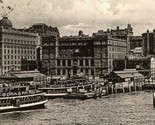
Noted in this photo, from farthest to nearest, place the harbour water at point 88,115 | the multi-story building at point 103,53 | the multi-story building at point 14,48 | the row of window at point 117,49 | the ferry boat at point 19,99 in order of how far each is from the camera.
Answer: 1. the row of window at point 117,49
2. the multi-story building at point 103,53
3. the multi-story building at point 14,48
4. the ferry boat at point 19,99
5. the harbour water at point 88,115

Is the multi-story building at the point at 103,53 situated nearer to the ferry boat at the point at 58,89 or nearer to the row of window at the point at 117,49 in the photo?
the row of window at the point at 117,49

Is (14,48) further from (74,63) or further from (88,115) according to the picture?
(88,115)

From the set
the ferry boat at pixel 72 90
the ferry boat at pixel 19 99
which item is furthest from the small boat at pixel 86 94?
the ferry boat at pixel 19 99

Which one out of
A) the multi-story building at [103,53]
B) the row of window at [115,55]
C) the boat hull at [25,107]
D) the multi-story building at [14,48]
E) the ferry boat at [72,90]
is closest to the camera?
the boat hull at [25,107]

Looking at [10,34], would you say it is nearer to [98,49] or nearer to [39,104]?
[98,49]

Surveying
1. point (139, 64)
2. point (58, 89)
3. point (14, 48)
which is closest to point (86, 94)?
point (58, 89)

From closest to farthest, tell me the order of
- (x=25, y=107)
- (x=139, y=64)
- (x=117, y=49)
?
(x=25, y=107), (x=139, y=64), (x=117, y=49)

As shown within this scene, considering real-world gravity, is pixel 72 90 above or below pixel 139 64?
below

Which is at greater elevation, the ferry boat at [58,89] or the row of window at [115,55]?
the row of window at [115,55]
